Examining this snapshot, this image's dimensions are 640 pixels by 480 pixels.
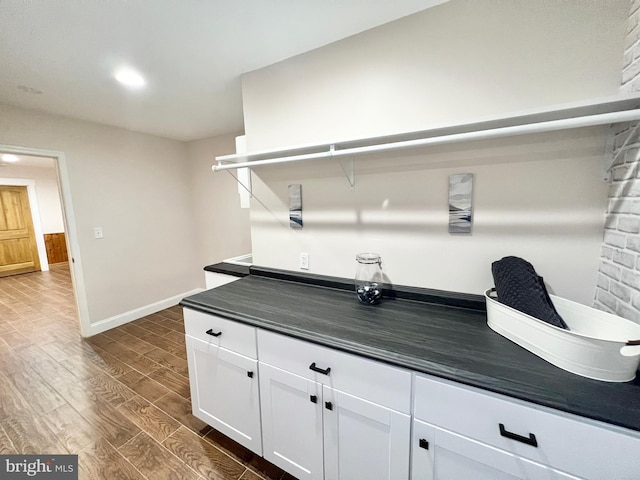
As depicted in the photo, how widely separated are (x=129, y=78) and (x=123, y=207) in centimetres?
176

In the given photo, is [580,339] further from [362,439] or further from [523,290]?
[362,439]

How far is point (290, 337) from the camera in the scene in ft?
3.83

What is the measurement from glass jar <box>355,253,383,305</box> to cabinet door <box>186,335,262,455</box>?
661 mm

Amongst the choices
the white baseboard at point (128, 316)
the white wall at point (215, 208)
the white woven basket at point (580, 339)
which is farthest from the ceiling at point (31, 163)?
the white woven basket at point (580, 339)

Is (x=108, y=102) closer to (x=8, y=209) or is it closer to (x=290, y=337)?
(x=290, y=337)

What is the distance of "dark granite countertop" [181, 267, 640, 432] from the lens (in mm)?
751

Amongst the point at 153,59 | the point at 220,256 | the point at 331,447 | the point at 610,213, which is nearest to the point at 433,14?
the point at 610,213

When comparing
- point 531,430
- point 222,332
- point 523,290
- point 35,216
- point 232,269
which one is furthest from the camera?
point 35,216

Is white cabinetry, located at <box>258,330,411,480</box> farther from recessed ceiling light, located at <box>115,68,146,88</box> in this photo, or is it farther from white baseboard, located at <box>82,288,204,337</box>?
white baseboard, located at <box>82,288,204,337</box>

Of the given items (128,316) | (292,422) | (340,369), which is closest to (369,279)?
(340,369)

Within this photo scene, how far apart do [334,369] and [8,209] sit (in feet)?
26.9

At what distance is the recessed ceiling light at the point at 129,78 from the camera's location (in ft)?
5.92

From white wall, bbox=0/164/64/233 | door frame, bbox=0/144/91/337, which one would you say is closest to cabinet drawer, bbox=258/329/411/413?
door frame, bbox=0/144/91/337

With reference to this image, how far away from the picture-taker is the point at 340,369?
1.06 metres
